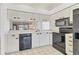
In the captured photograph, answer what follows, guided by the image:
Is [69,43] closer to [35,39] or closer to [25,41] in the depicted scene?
[35,39]

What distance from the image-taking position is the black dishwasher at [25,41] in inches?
134

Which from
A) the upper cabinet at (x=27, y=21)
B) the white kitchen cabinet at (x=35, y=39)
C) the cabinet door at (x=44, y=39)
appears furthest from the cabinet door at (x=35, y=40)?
the upper cabinet at (x=27, y=21)

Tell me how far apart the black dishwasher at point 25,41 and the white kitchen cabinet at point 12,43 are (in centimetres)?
13

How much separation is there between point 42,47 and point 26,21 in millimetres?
911

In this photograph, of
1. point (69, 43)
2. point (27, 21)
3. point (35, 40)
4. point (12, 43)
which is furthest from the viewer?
point (35, 40)

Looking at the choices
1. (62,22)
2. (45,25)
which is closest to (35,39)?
(45,25)

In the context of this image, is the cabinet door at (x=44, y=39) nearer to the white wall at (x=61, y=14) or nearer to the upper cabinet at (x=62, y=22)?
the white wall at (x=61, y=14)

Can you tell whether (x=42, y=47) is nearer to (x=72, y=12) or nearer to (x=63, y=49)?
(x=63, y=49)

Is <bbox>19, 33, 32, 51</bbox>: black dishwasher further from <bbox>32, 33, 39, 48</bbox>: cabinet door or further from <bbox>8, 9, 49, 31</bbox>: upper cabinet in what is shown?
<bbox>8, 9, 49, 31</bbox>: upper cabinet

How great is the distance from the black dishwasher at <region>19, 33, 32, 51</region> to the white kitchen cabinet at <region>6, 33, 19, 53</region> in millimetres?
130

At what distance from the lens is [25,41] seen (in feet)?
11.5

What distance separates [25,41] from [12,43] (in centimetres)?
44

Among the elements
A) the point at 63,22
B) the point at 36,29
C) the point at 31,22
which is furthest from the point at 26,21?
the point at 63,22
